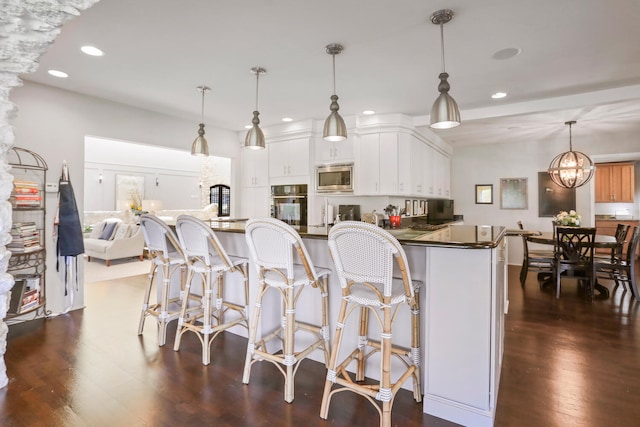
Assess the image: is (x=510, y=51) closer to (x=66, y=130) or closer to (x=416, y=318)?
(x=416, y=318)

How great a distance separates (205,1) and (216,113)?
2565 millimetres

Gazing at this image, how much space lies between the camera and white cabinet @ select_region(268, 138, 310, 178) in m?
5.00

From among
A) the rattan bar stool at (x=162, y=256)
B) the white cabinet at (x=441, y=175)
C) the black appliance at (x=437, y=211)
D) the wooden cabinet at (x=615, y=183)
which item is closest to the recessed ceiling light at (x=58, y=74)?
the rattan bar stool at (x=162, y=256)

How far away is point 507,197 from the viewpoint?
6418 millimetres

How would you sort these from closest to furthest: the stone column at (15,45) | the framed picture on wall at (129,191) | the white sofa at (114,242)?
the stone column at (15,45) < the white sofa at (114,242) < the framed picture on wall at (129,191)

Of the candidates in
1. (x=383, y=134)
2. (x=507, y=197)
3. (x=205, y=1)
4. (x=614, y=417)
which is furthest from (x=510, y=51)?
(x=507, y=197)

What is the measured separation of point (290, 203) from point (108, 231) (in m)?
4.44

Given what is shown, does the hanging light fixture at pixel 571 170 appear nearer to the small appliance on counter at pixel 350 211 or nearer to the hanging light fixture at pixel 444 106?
the small appliance on counter at pixel 350 211

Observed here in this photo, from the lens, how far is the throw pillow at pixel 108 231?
22.8 ft

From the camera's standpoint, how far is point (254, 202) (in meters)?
5.53

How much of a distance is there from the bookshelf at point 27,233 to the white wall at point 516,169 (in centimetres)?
674

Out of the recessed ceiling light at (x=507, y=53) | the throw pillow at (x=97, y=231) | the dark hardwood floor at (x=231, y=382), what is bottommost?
the dark hardwood floor at (x=231, y=382)

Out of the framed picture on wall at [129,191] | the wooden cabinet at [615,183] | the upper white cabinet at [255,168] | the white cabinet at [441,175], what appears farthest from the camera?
the framed picture on wall at [129,191]

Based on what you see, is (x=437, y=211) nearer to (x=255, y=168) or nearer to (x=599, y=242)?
(x=599, y=242)
